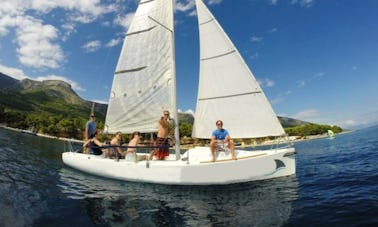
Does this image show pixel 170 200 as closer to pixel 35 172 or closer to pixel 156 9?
pixel 35 172

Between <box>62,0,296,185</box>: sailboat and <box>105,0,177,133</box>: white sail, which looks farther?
<box>105,0,177,133</box>: white sail

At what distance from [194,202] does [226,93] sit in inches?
248

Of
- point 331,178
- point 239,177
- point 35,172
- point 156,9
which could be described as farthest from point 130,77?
point 331,178

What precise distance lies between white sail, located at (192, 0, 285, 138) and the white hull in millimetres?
1217

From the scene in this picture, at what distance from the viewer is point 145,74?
59.0ft

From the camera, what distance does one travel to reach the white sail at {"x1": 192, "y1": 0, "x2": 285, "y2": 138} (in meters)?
14.4

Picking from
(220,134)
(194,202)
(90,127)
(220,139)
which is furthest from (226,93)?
(90,127)

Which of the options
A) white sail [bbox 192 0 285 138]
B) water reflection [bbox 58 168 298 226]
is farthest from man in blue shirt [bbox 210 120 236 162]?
water reflection [bbox 58 168 298 226]

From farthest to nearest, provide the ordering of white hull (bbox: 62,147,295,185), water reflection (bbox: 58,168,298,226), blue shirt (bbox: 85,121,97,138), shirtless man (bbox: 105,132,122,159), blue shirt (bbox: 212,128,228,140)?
blue shirt (bbox: 85,121,97,138) → shirtless man (bbox: 105,132,122,159) → blue shirt (bbox: 212,128,228,140) → white hull (bbox: 62,147,295,185) → water reflection (bbox: 58,168,298,226)

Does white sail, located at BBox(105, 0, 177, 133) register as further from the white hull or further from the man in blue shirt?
the man in blue shirt

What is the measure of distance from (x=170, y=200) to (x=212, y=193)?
186 centimetres

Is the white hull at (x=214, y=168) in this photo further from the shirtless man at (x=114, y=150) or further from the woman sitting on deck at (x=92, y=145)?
the woman sitting on deck at (x=92, y=145)

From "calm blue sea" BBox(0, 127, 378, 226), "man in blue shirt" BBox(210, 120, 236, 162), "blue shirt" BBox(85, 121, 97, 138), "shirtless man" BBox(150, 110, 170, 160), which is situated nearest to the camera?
"calm blue sea" BBox(0, 127, 378, 226)

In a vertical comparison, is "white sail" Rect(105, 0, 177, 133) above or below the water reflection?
above
